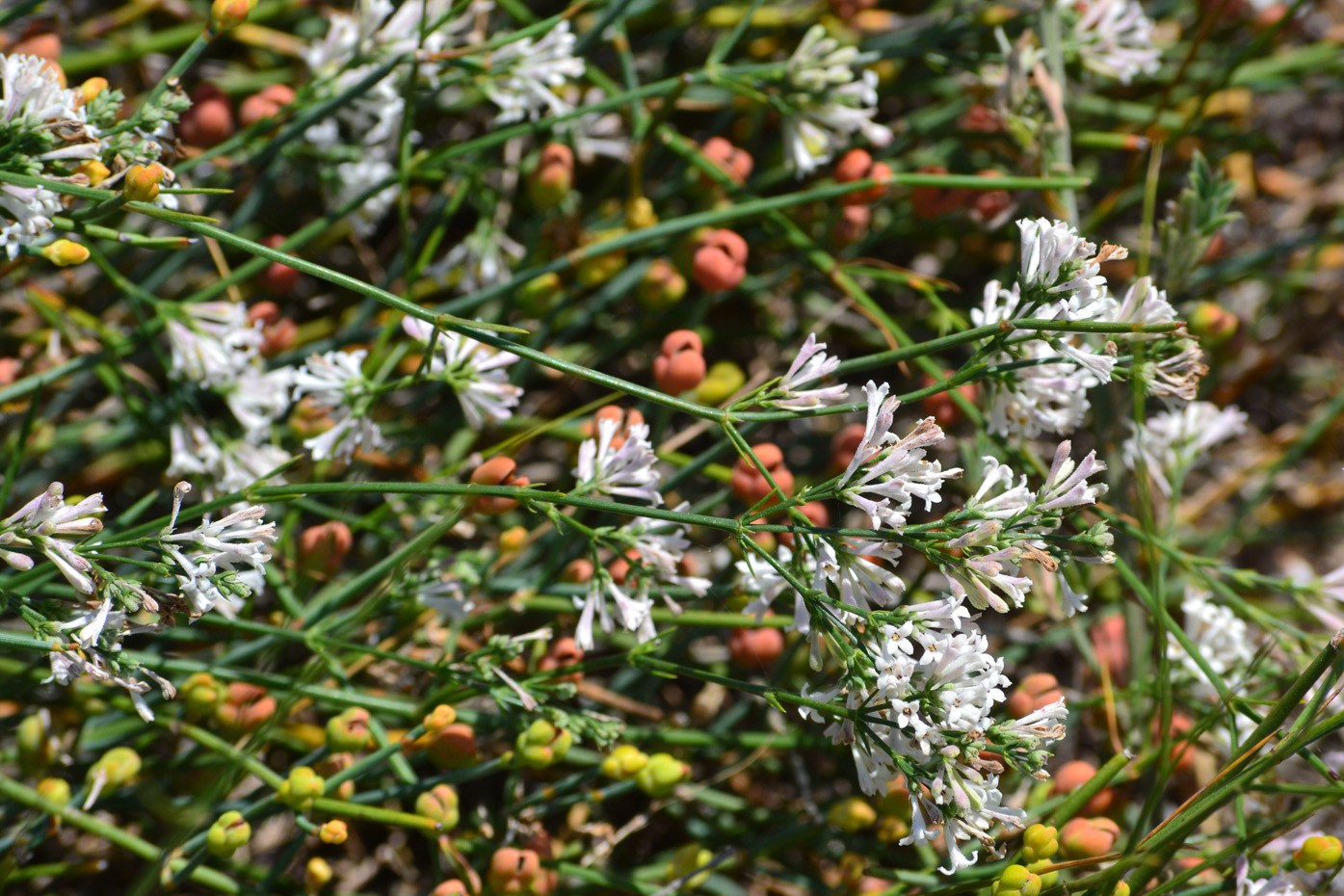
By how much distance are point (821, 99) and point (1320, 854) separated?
3.46ft

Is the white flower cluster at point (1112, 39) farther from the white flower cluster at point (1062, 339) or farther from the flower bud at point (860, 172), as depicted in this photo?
the white flower cluster at point (1062, 339)

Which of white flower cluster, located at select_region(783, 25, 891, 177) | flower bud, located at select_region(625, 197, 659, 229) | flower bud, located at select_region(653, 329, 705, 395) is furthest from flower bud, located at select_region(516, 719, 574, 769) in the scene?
white flower cluster, located at select_region(783, 25, 891, 177)

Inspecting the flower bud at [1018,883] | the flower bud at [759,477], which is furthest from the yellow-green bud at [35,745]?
the flower bud at [1018,883]

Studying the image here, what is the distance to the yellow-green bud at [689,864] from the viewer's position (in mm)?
1329

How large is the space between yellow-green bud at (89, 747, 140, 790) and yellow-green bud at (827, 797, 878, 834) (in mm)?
875

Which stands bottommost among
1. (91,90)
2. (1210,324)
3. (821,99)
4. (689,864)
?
(689,864)

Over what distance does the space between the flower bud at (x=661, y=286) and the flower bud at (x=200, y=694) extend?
77cm

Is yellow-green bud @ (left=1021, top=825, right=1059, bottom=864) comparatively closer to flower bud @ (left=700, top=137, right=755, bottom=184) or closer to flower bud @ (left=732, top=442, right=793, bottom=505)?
flower bud @ (left=732, top=442, right=793, bottom=505)

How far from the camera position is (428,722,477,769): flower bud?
1264 millimetres

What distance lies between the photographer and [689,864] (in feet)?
4.37

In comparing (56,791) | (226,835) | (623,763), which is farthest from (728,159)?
(56,791)

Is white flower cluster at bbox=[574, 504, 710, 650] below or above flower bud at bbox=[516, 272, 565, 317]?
below

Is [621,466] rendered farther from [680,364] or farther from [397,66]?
[397,66]

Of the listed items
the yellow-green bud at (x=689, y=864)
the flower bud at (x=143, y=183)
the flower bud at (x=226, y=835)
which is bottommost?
the yellow-green bud at (x=689, y=864)
